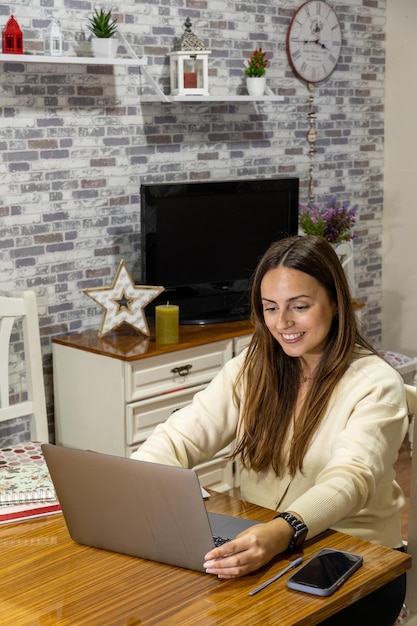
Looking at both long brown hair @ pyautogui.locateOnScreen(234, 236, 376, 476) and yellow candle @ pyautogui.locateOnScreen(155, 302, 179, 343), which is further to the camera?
yellow candle @ pyautogui.locateOnScreen(155, 302, 179, 343)

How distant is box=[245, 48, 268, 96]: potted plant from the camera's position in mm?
4215

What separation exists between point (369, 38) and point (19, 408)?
9.60 feet

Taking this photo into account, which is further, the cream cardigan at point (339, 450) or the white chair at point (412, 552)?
the white chair at point (412, 552)

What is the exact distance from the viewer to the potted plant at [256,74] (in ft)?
13.8

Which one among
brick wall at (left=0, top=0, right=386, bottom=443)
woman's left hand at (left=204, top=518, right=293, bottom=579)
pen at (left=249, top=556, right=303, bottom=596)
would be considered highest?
brick wall at (left=0, top=0, right=386, bottom=443)

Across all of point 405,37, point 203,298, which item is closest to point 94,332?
point 203,298

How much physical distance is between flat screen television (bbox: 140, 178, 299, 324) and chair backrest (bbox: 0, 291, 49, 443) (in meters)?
0.79

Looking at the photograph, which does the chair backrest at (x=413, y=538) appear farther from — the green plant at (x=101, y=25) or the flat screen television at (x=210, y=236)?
the green plant at (x=101, y=25)

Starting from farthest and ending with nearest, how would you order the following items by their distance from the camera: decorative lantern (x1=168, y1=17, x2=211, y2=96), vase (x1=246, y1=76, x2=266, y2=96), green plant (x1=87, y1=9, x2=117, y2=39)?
vase (x1=246, y1=76, x2=266, y2=96), decorative lantern (x1=168, y1=17, x2=211, y2=96), green plant (x1=87, y1=9, x2=117, y2=39)

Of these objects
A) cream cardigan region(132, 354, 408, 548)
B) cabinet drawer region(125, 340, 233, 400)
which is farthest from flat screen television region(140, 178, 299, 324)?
cream cardigan region(132, 354, 408, 548)

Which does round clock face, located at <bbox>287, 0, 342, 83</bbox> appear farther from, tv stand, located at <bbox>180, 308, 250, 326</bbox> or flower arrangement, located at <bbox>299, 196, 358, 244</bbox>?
tv stand, located at <bbox>180, 308, 250, 326</bbox>

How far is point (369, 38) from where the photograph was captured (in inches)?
194

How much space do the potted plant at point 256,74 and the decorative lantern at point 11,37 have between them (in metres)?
1.23

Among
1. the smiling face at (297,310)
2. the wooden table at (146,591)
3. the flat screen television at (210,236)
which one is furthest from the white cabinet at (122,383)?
A: the wooden table at (146,591)
